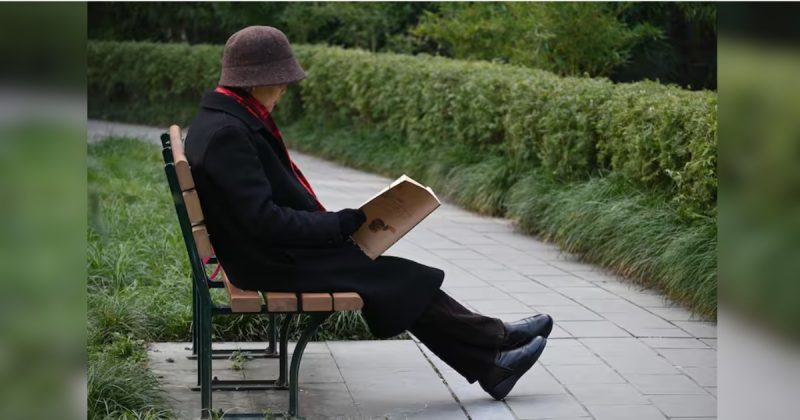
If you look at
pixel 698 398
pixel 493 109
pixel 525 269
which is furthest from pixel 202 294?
pixel 493 109

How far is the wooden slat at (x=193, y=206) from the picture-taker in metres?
4.27

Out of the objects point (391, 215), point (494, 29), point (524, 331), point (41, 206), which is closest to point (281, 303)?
point (391, 215)

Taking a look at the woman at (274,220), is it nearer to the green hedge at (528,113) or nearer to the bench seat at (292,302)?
the bench seat at (292,302)

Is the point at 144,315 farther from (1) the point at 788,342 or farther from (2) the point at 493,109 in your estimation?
(2) the point at 493,109

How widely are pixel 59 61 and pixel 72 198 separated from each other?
0.66ft

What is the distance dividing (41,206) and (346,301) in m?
2.77

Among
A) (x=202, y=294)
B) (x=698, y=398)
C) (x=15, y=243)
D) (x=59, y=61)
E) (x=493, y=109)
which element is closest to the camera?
(x=15, y=243)

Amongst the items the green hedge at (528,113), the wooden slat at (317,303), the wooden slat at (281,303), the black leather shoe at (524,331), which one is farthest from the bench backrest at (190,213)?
the green hedge at (528,113)

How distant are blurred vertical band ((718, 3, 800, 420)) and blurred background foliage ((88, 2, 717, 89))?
9433mm

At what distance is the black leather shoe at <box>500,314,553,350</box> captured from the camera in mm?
4898

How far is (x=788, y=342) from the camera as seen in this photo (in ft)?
5.96

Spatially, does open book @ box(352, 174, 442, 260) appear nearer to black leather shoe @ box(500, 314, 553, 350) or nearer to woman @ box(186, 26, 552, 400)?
woman @ box(186, 26, 552, 400)

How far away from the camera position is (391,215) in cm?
461

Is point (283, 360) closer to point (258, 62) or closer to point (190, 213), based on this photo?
point (190, 213)
